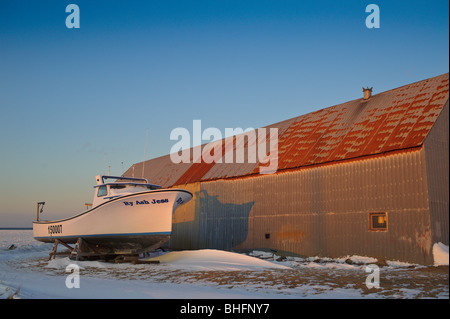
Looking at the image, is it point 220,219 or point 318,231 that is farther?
point 220,219

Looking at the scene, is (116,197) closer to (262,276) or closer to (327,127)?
(262,276)

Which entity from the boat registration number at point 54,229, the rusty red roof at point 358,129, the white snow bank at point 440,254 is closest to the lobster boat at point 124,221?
the boat registration number at point 54,229

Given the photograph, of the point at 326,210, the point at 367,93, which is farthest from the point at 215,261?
the point at 367,93

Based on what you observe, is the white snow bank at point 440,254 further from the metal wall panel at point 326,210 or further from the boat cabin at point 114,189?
the boat cabin at point 114,189

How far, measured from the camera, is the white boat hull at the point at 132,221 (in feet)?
55.8

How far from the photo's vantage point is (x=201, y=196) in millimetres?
23547

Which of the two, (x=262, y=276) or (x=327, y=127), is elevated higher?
(x=327, y=127)

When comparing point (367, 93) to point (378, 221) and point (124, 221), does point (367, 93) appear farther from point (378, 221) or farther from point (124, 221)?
point (124, 221)

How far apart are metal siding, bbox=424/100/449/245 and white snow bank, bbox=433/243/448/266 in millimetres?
218

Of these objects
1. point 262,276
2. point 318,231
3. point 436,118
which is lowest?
point 262,276

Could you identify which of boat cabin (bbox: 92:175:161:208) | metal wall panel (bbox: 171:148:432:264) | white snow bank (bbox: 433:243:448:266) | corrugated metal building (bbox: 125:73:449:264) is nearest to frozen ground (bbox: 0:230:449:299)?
white snow bank (bbox: 433:243:448:266)
